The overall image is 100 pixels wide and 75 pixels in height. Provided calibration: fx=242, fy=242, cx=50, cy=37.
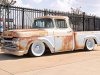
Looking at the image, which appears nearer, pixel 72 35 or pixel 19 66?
pixel 19 66

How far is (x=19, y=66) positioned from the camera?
803 cm

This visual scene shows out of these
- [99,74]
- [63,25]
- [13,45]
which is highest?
[63,25]

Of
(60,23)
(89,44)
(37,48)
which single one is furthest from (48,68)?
(89,44)

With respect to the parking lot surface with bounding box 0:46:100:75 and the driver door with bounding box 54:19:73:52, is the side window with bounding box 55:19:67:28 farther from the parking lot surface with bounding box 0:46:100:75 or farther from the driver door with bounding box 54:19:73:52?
the parking lot surface with bounding box 0:46:100:75

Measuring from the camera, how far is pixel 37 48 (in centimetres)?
1015

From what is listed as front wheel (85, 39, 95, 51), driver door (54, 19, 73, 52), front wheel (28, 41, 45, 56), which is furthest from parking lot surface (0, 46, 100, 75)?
front wheel (85, 39, 95, 51)

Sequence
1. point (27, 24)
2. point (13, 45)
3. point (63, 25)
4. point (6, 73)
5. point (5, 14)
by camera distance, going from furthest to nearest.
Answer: point (27, 24) → point (5, 14) → point (63, 25) → point (13, 45) → point (6, 73)

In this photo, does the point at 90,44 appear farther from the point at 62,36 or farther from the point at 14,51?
the point at 14,51

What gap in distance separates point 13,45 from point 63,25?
2754mm

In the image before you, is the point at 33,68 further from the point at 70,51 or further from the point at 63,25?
the point at 70,51

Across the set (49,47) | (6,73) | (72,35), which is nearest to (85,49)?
(72,35)

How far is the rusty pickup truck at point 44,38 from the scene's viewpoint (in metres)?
9.55

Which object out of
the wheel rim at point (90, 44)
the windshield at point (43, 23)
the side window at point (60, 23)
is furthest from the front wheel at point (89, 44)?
the windshield at point (43, 23)

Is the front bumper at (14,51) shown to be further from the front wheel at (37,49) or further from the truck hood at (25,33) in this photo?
the truck hood at (25,33)
